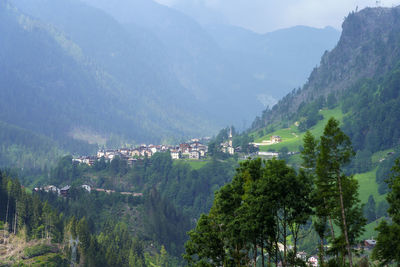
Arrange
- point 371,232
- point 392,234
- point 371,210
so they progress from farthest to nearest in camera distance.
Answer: point 371,210 → point 371,232 → point 392,234

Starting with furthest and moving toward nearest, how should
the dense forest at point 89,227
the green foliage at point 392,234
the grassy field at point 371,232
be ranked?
the grassy field at point 371,232 < the dense forest at point 89,227 < the green foliage at point 392,234

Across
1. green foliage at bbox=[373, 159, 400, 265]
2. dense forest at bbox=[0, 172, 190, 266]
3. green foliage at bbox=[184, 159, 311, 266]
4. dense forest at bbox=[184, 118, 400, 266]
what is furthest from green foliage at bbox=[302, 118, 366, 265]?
dense forest at bbox=[0, 172, 190, 266]

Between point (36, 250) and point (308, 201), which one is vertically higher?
point (308, 201)

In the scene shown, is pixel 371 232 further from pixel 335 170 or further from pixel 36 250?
pixel 335 170

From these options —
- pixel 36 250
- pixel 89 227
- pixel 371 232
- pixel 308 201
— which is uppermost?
pixel 308 201

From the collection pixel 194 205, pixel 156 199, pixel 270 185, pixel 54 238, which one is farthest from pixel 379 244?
pixel 194 205

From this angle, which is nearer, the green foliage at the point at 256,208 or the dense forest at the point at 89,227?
the green foliage at the point at 256,208

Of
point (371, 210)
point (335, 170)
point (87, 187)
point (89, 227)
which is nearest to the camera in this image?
point (335, 170)

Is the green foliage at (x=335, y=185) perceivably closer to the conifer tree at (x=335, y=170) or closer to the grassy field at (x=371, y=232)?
the conifer tree at (x=335, y=170)

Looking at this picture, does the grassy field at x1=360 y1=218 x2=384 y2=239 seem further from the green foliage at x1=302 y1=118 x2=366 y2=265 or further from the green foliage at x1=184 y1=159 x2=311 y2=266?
the green foliage at x1=184 y1=159 x2=311 y2=266

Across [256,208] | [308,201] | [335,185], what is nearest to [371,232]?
[335,185]

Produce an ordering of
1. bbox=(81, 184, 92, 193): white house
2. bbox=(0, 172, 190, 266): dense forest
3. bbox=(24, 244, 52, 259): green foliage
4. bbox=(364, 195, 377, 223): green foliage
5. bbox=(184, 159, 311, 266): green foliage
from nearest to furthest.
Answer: bbox=(184, 159, 311, 266): green foliage < bbox=(24, 244, 52, 259): green foliage < bbox=(0, 172, 190, 266): dense forest < bbox=(364, 195, 377, 223): green foliage < bbox=(81, 184, 92, 193): white house

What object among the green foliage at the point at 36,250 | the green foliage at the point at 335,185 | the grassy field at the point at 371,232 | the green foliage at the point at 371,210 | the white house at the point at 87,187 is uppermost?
the white house at the point at 87,187

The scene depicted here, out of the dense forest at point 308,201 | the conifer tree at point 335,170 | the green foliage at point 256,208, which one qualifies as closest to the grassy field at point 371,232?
the dense forest at point 308,201
